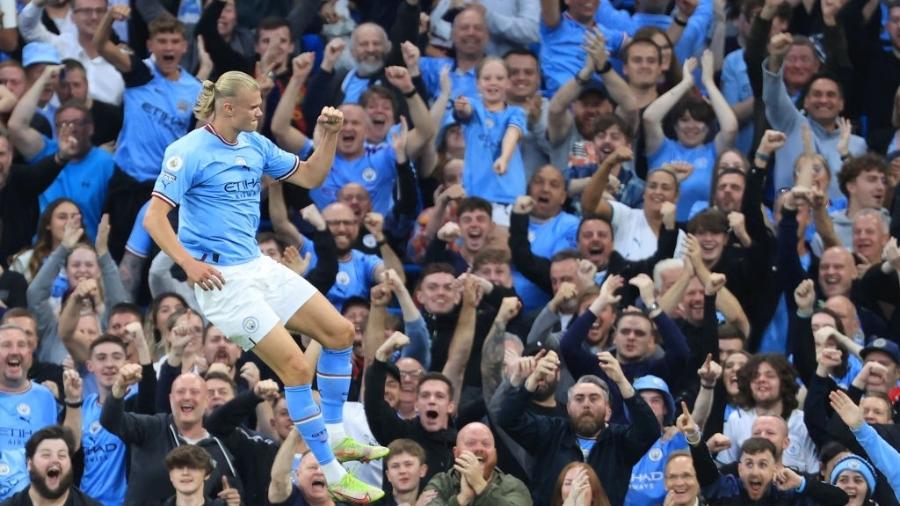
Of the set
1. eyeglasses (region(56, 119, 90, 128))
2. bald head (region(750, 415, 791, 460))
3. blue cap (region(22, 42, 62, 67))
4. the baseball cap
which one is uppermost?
the baseball cap

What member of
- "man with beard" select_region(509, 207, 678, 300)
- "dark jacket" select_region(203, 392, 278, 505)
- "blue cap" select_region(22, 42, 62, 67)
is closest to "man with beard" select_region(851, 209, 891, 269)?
"man with beard" select_region(509, 207, 678, 300)

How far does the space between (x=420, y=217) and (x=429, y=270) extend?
183 centimetres

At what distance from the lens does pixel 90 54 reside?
68.2ft

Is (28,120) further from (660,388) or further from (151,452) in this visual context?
(660,388)

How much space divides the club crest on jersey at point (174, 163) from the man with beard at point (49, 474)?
3.57m

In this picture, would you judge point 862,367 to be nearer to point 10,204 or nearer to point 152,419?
point 152,419

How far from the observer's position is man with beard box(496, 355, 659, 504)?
53.1ft

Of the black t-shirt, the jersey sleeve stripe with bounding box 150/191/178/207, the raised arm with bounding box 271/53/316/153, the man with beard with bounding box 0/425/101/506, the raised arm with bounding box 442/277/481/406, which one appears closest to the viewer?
the jersey sleeve stripe with bounding box 150/191/178/207

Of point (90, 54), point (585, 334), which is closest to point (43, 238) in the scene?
point (90, 54)

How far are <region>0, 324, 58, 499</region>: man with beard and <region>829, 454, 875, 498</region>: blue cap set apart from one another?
19.4 feet

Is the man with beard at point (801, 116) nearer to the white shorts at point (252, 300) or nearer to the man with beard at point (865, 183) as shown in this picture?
the man with beard at point (865, 183)

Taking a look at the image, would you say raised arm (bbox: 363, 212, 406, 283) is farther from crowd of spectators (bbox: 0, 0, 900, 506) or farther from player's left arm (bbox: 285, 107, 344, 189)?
player's left arm (bbox: 285, 107, 344, 189)

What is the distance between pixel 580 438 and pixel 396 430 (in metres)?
1.38

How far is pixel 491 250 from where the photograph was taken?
18.5 m
